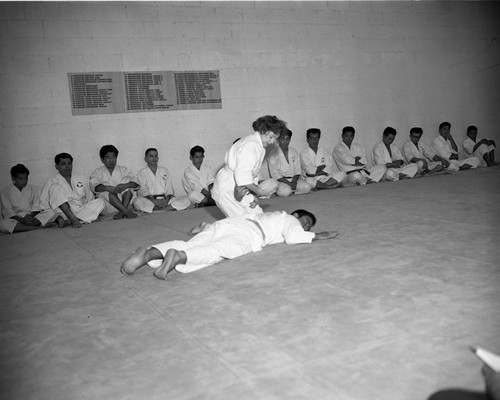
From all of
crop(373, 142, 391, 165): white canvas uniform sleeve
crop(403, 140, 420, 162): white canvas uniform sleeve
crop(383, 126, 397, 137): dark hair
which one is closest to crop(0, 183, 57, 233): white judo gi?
crop(373, 142, 391, 165): white canvas uniform sleeve

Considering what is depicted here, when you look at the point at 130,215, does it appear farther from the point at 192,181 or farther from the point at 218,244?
the point at 218,244

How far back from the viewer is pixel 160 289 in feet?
10.1

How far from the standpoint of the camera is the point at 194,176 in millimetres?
7281

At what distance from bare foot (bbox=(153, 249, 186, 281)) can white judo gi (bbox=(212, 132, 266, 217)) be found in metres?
1.03

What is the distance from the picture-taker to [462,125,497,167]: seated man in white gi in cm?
916

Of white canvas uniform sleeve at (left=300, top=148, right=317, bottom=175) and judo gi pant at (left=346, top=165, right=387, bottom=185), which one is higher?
white canvas uniform sleeve at (left=300, top=148, right=317, bottom=175)

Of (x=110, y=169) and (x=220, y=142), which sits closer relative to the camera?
(x=110, y=169)

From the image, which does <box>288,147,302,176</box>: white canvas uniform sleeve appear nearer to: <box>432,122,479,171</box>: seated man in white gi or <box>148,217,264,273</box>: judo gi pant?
<box>432,122,479,171</box>: seated man in white gi

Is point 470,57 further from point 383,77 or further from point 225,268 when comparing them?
point 225,268

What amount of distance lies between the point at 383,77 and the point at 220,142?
3278 mm

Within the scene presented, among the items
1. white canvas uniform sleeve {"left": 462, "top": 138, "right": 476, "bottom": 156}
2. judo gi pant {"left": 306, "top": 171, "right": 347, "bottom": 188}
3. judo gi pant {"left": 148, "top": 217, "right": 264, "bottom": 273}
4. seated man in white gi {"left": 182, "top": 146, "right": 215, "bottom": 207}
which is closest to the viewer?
judo gi pant {"left": 148, "top": 217, "right": 264, "bottom": 273}

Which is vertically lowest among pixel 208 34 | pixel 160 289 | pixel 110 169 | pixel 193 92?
pixel 160 289

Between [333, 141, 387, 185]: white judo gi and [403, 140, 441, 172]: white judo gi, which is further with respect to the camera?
[403, 140, 441, 172]: white judo gi

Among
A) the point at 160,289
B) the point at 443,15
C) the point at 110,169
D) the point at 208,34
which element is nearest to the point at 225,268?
the point at 160,289
